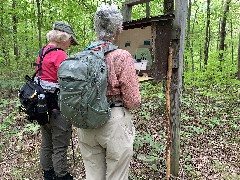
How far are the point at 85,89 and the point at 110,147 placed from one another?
69 centimetres

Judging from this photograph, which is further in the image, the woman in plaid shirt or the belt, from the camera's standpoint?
the belt

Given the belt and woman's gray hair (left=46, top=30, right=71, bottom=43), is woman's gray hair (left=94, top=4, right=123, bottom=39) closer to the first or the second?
the belt

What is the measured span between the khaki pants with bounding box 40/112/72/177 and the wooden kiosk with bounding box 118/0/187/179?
131cm

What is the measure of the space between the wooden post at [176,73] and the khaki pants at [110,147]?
130 cm

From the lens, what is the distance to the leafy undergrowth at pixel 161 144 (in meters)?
4.44

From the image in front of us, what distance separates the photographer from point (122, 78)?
2482 millimetres

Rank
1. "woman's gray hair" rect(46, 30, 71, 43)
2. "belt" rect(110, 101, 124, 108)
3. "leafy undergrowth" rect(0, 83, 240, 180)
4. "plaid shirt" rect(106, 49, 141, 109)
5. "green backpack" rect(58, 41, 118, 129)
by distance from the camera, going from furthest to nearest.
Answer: "leafy undergrowth" rect(0, 83, 240, 180)
"woman's gray hair" rect(46, 30, 71, 43)
"belt" rect(110, 101, 124, 108)
"plaid shirt" rect(106, 49, 141, 109)
"green backpack" rect(58, 41, 118, 129)

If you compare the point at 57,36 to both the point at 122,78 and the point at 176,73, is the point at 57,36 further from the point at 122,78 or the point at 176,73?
the point at 176,73

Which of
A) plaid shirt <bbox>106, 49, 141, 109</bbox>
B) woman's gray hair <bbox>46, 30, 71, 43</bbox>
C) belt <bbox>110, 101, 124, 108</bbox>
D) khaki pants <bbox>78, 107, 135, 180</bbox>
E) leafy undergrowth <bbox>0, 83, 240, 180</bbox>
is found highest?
woman's gray hair <bbox>46, 30, 71, 43</bbox>

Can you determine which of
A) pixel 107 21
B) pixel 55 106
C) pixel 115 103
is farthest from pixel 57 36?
pixel 115 103

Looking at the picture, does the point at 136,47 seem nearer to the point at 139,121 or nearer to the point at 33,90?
the point at 33,90

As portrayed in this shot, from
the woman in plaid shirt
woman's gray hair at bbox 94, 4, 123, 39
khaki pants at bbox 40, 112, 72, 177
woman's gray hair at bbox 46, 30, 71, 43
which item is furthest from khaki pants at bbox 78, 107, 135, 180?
woman's gray hair at bbox 46, 30, 71, 43

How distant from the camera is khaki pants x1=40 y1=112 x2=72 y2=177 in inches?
143

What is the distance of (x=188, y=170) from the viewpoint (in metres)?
4.39
